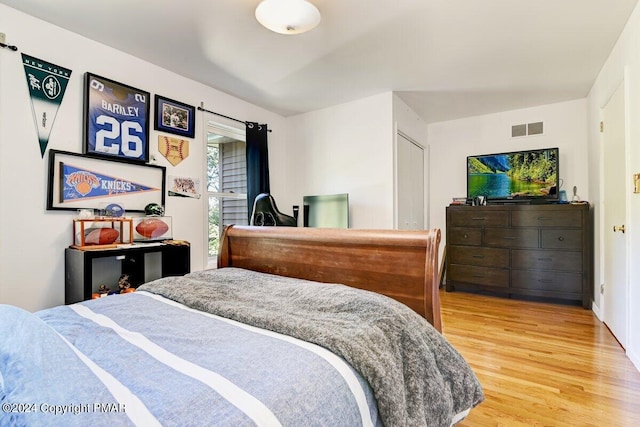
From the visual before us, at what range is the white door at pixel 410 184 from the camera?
12.8 ft

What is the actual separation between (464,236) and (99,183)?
405 cm

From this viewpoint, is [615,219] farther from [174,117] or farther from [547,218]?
[174,117]

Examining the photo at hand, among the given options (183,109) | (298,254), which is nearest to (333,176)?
(183,109)

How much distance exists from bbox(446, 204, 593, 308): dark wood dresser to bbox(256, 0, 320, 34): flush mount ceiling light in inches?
120

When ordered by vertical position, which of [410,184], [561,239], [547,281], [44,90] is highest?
[44,90]

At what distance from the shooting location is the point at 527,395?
178 cm

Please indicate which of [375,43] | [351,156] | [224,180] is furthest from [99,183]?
[351,156]

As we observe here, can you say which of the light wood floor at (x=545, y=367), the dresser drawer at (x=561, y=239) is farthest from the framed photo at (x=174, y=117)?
the dresser drawer at (x=561, y=239)

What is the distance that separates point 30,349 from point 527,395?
7.43 feet

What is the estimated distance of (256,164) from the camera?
3863 mm

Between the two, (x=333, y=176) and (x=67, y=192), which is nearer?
(x=67, y=192)

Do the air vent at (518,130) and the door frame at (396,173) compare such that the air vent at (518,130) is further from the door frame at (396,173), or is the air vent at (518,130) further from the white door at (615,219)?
the white door at (615,219)

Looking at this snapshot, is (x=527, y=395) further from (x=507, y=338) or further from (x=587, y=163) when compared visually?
(x=587, y=163)

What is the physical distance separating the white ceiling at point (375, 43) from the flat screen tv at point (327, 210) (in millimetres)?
1272
